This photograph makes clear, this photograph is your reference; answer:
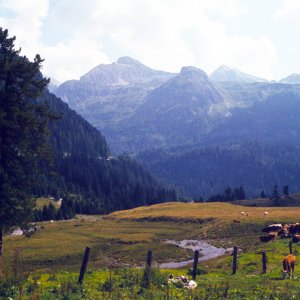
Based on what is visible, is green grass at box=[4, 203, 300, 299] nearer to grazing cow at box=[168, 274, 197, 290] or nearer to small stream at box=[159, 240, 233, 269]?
grazing cow at box=[168, 274, 197, 290]

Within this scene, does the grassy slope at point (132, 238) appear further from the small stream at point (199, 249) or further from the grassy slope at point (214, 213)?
the small stream at point (199, 249)

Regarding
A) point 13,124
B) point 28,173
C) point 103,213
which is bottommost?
point 103,213

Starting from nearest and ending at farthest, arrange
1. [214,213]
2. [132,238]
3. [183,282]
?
[183,282]
[132,238]
[214,213]

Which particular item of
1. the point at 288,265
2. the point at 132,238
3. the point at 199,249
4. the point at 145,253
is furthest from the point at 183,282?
the point at 132,238

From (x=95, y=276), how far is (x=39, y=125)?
1321cm

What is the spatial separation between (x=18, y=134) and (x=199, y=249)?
1482 inches

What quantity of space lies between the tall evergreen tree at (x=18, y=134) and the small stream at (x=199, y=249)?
21.2 m

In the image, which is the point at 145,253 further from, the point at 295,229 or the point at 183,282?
the point at 183,282

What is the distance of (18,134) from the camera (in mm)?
36312

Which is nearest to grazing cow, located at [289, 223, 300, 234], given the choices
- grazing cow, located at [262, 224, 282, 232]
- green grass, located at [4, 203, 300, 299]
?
grazing cow, located at [262, 224, 282, 232]

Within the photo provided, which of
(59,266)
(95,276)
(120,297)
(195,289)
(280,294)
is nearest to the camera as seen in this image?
(120,297)

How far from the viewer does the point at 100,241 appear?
73938 millimetres

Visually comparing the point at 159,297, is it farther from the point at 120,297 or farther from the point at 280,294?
the point at 280,294

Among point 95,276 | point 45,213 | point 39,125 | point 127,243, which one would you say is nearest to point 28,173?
point 39,125
